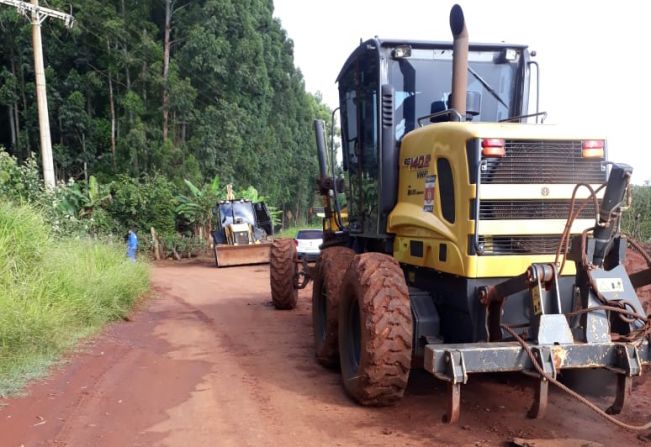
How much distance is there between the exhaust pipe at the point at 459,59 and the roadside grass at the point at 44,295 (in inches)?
191

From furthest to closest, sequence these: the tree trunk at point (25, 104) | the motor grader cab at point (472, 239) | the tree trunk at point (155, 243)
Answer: the tree trunk at point (25, 104) < the tree trunk at point (155, 243) < the motor grader cab at point (472, 239)

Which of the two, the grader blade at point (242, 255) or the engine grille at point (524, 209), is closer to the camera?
the engine grille at point (524, 209)

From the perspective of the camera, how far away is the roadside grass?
6.18 m

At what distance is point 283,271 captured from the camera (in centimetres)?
1009

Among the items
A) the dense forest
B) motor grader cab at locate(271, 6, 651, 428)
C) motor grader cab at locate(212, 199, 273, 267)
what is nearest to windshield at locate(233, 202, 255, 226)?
motor grader cab at locate(212, 199, 273, 267)

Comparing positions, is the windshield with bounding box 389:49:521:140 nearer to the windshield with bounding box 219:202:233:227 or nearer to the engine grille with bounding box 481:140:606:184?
the engine grille with bounding box 481:140:606:184

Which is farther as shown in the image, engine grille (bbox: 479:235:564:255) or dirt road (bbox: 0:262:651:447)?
engine grille (bbox: 479:235:564:255)

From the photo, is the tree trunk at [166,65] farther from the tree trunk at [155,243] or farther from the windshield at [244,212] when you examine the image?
the windshield at [244,212]

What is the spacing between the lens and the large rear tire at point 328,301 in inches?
234

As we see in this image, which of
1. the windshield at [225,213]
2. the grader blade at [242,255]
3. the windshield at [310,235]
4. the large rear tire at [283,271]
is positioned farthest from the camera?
the windshield at [225,213]

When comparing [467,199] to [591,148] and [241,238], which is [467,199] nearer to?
[591,148]

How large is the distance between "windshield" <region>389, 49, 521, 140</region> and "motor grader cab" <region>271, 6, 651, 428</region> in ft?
0.04

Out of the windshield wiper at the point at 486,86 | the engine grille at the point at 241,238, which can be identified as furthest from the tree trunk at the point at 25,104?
the windshield wiper at the point at 486,86

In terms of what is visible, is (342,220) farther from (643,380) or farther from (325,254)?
(643,380)
